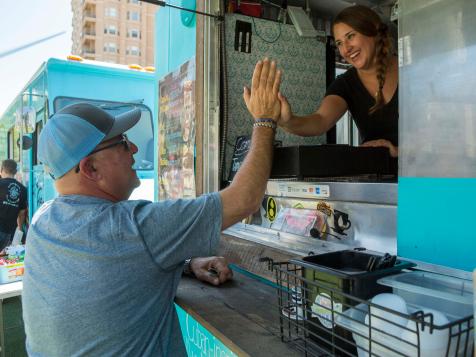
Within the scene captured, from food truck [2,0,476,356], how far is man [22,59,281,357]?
0.22 metres

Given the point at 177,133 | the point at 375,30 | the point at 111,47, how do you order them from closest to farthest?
the point at 375,30 → the point at 177,133 → the point at 111,47

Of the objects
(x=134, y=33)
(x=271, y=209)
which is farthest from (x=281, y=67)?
(x=134, y=33)

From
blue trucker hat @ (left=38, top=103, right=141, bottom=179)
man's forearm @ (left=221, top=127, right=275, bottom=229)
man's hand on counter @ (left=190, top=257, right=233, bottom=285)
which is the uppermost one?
blue trucker hat @ (left=38, top=103, right=141, bottom=179)

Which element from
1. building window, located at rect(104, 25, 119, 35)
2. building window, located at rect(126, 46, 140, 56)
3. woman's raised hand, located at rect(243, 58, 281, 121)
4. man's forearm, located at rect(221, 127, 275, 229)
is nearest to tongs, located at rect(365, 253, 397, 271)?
man's forearm, located at rect(221, 127, 275, 229)

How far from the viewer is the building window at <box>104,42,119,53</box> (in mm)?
40175

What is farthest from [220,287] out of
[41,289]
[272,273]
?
[41,289]

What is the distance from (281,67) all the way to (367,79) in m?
0.67

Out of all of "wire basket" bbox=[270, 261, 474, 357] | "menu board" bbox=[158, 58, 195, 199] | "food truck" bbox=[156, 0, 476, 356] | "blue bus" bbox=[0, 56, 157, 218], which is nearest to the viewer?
"wire basket" bbox=[270, 261, 474, 357]

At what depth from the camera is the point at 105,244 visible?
3.62ft

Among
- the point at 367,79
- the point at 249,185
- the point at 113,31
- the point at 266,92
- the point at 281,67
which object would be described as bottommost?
the point at 249,185

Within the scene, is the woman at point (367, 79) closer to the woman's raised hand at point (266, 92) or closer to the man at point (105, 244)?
the woman's raised hand at point (266, 92)

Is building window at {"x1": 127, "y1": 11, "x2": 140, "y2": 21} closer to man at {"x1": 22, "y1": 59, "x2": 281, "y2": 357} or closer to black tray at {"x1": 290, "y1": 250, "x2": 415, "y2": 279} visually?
man at {"x1": 22, "y1": 59, "x2": 281, "y2": 357}

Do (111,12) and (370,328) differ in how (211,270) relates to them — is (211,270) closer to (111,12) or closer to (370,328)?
(370,328)

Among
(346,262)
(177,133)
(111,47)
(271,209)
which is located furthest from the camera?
(111,47)
